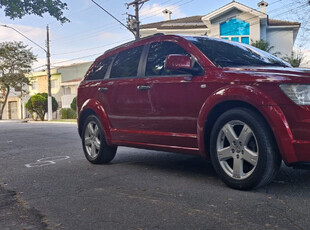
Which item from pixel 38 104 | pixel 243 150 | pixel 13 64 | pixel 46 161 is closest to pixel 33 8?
pixel 46 161

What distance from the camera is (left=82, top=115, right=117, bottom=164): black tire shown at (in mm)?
5941

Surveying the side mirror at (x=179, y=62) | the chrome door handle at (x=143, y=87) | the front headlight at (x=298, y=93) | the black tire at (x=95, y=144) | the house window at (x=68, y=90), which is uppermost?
the house window at (x=68, y=90)

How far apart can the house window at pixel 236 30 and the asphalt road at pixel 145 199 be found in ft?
76.5

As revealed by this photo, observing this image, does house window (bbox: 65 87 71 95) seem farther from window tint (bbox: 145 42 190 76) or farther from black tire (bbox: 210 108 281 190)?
black tire (bbox: 210 108 281 190)

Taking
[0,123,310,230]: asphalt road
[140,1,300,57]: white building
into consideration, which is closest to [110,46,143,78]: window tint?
[0,123,310,230]: asphalt road

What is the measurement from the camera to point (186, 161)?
6.00 m

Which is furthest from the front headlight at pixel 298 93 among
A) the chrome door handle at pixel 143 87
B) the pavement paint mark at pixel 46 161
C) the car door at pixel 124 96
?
the pavement paint mark at pixel 46 161

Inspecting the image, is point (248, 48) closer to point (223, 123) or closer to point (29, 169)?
point (223, 123)

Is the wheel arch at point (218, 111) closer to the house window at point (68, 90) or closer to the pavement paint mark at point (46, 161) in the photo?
the pavement paint mark at point (46, 161)

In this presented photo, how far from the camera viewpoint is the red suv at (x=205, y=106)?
3.61m

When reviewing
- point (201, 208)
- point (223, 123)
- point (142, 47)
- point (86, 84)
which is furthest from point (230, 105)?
point (86, 84)

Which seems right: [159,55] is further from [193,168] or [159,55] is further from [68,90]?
[68,90]

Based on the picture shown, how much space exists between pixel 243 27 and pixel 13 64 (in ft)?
96.1

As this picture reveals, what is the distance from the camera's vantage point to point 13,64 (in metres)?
45.3
